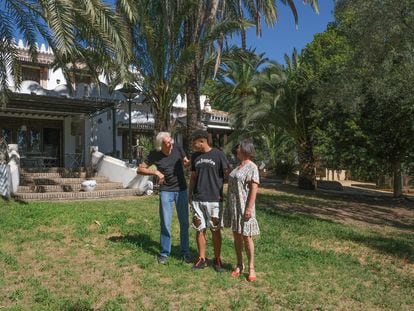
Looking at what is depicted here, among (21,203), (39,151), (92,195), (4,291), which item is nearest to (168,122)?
(92,195)

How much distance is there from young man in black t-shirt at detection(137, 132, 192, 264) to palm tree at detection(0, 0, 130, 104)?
7.93 ft

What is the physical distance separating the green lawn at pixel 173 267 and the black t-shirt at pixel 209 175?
1.00 m

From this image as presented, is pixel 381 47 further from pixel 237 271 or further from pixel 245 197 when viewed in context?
pixel 237 271

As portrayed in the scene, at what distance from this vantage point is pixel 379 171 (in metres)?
20.1

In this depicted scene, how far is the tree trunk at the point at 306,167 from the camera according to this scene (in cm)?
2070

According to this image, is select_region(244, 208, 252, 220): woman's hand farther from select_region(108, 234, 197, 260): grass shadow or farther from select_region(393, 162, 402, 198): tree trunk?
select_region(393, 162, 402, 198): tree trunk

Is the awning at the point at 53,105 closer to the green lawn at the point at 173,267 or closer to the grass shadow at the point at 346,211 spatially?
the green lawn at the point at 173,267

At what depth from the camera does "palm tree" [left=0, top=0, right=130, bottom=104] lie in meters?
7.30

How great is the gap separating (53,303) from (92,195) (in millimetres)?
8532

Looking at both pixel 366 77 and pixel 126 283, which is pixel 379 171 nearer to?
pixel 366 77

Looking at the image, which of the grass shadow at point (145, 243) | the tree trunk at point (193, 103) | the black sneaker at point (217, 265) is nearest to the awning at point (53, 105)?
the tree trunk at point (193, 103)

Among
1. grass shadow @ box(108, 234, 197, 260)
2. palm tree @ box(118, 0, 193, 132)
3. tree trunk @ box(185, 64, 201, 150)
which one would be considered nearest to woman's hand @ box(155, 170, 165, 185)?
grass shadow @ box(108, 234, 197, 260)

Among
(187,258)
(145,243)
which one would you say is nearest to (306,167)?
(145,243)

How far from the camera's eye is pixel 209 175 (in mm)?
5812
